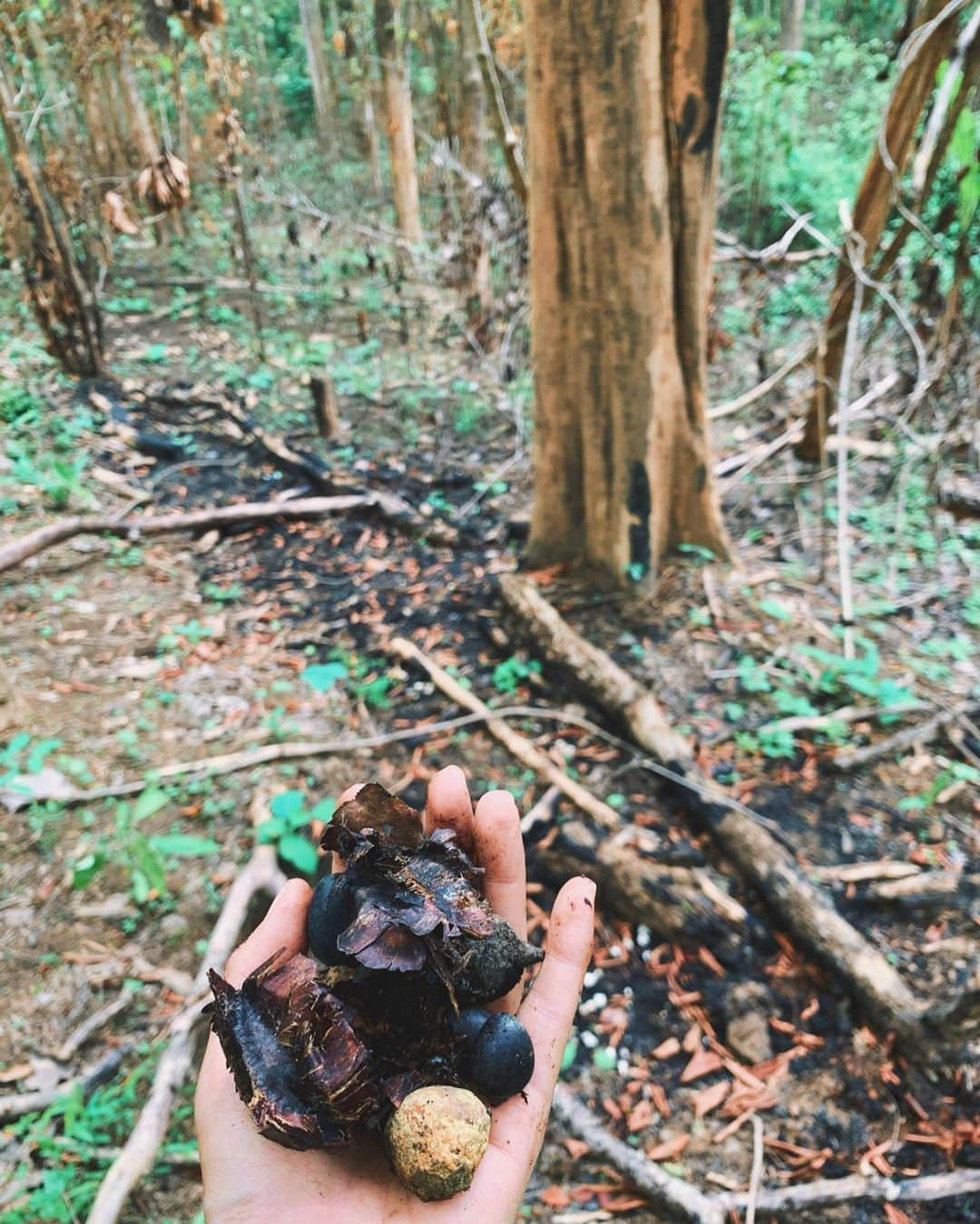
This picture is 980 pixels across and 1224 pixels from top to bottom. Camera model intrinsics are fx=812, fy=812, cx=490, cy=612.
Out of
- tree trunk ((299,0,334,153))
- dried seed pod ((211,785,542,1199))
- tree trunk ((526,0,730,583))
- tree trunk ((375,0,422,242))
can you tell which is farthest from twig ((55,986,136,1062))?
tree trunk ((299,0,334,153))

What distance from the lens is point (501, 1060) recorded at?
1759 mm

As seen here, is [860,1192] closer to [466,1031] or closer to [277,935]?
[466,1031]

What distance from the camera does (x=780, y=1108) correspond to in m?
2.55

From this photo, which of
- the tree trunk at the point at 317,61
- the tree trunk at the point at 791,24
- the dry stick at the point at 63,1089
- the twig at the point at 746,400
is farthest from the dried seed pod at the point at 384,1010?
the tree trunk at the point at 791,24

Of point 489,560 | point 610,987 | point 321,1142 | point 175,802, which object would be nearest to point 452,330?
point 489,560

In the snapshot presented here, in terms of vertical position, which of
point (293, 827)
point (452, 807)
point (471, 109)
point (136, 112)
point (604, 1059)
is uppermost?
point (136, 112)

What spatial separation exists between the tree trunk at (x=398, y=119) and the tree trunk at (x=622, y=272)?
19.5 feet

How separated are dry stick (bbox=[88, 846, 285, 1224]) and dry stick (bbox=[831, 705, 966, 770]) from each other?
2.39m

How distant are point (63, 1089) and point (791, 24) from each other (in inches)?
615

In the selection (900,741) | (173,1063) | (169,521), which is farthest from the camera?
(169,521)

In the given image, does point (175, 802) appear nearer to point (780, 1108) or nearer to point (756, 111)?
point (780, 1108)

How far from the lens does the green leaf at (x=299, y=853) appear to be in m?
2.98

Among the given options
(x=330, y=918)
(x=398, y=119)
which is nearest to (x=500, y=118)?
(x=330, y=918)

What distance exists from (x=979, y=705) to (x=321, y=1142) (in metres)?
3.31
